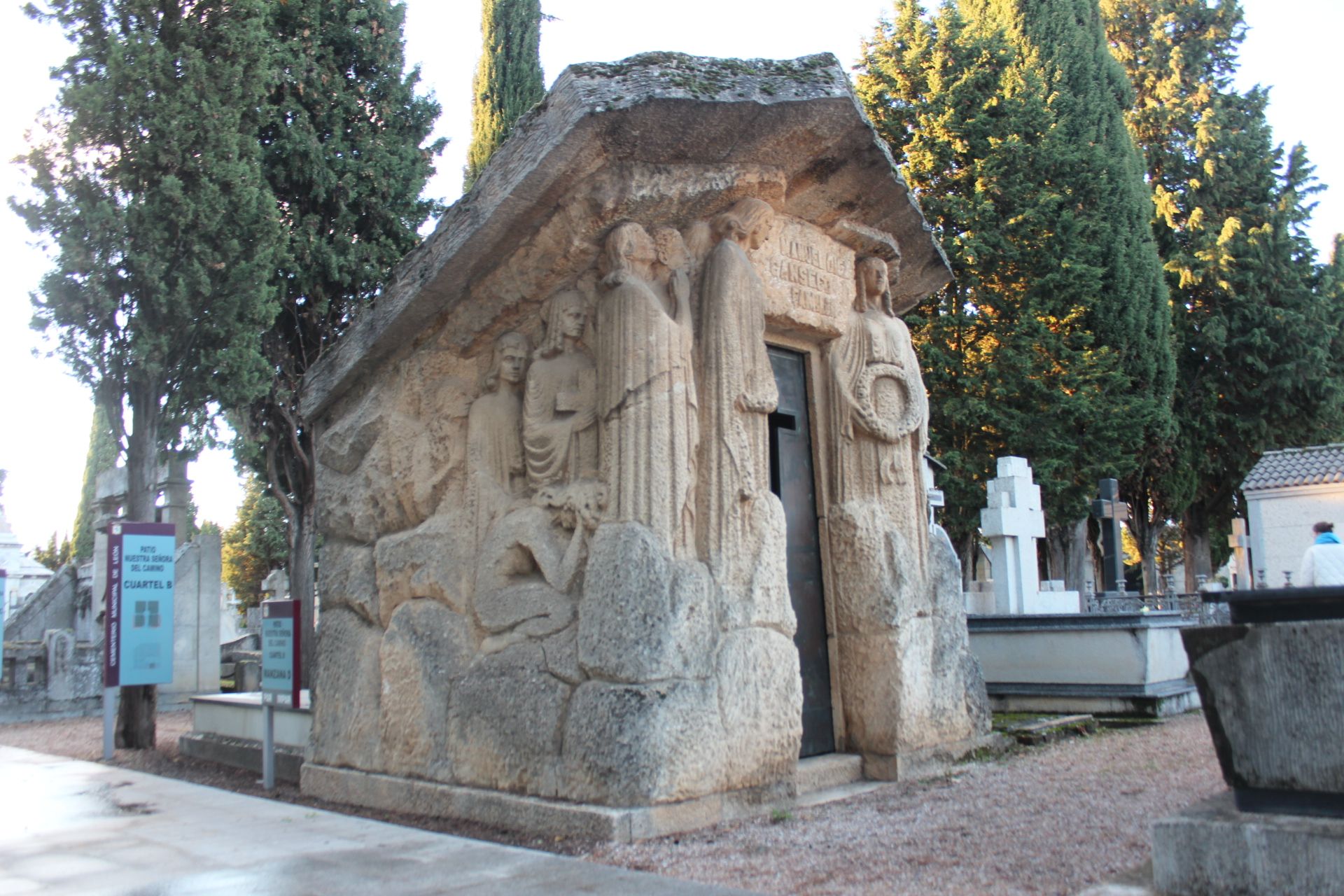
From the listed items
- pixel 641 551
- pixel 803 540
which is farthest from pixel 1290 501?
pixel 641 551

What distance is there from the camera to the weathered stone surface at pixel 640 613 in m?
5.29

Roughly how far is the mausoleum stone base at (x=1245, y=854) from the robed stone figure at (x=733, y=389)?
2.69 meters

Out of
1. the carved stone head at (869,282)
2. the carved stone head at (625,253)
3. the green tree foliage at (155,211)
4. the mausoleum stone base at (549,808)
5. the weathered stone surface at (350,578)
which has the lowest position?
the mausoleum stone base at (549,808)

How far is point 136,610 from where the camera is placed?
9.45 meters

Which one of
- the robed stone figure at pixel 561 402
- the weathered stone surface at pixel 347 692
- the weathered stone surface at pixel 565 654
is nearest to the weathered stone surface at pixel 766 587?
the weathered stone surface at pixel 565 654

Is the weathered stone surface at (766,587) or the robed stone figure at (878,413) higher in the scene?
the robed stone figure at (878,413)

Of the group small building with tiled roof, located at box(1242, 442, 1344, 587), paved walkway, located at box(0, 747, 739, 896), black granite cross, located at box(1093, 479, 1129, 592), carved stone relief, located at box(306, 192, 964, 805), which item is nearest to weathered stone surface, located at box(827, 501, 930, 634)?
carved stone relief, located at box(306, 192, 964, 805)

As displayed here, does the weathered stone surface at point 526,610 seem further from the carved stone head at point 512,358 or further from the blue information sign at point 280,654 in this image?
the blue information sign at point 280,654

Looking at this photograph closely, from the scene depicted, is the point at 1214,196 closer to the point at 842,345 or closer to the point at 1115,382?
the point at 1115,382

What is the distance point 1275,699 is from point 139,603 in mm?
9105

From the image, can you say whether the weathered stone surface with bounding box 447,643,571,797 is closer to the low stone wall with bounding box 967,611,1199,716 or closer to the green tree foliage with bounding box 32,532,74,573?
the low stone wall with bounding box 967,611,1199,716

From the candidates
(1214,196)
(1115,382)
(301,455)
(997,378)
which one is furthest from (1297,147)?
(301,455)

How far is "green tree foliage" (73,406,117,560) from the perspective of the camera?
31828 millimetres

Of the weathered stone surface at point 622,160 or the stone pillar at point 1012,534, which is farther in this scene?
the stone pillar at point 1012,534
